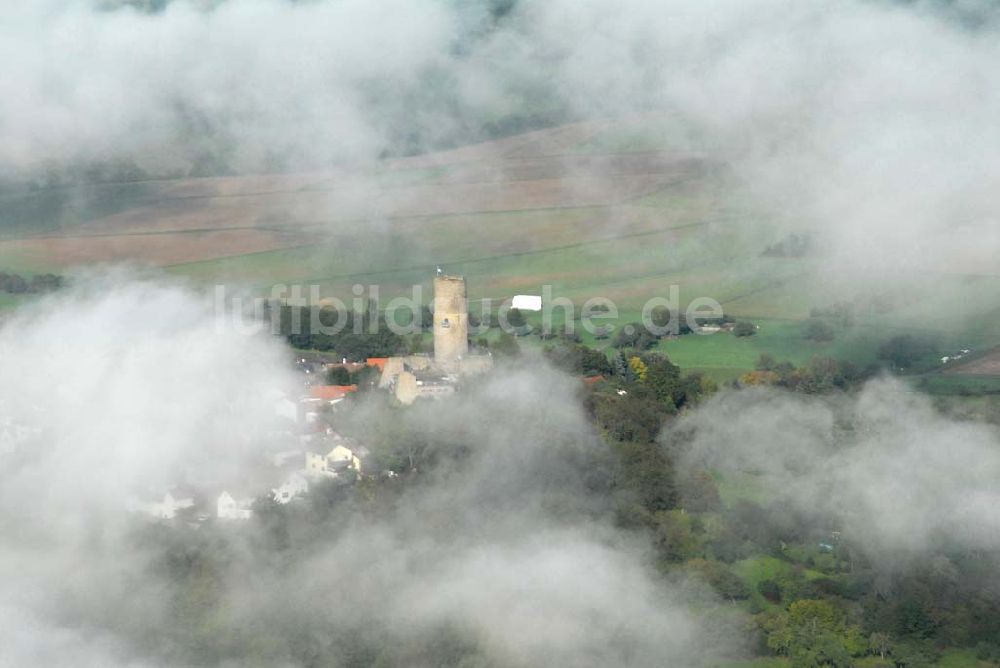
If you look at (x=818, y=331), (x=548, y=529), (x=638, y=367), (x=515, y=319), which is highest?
(x=515, y=319)

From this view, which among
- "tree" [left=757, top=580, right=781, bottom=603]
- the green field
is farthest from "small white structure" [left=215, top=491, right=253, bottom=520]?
the green field

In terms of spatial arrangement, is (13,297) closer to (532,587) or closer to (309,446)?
(309,446)

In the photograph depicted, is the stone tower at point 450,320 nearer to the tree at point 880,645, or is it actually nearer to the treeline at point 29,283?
the treeline at point 29,283

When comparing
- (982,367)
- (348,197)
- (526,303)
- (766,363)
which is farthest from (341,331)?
(982,367)

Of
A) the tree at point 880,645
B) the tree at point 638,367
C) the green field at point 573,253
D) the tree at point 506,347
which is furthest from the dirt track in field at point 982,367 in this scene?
the tree at point 880,645

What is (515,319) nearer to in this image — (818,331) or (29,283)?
(818,331)

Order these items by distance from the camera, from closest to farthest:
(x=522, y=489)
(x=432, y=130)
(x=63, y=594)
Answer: (x=63, y=594) < (x=522, y=489) < (x=432, y=130)

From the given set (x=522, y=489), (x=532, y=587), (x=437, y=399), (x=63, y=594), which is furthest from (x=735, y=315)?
(x=63, y=594)
